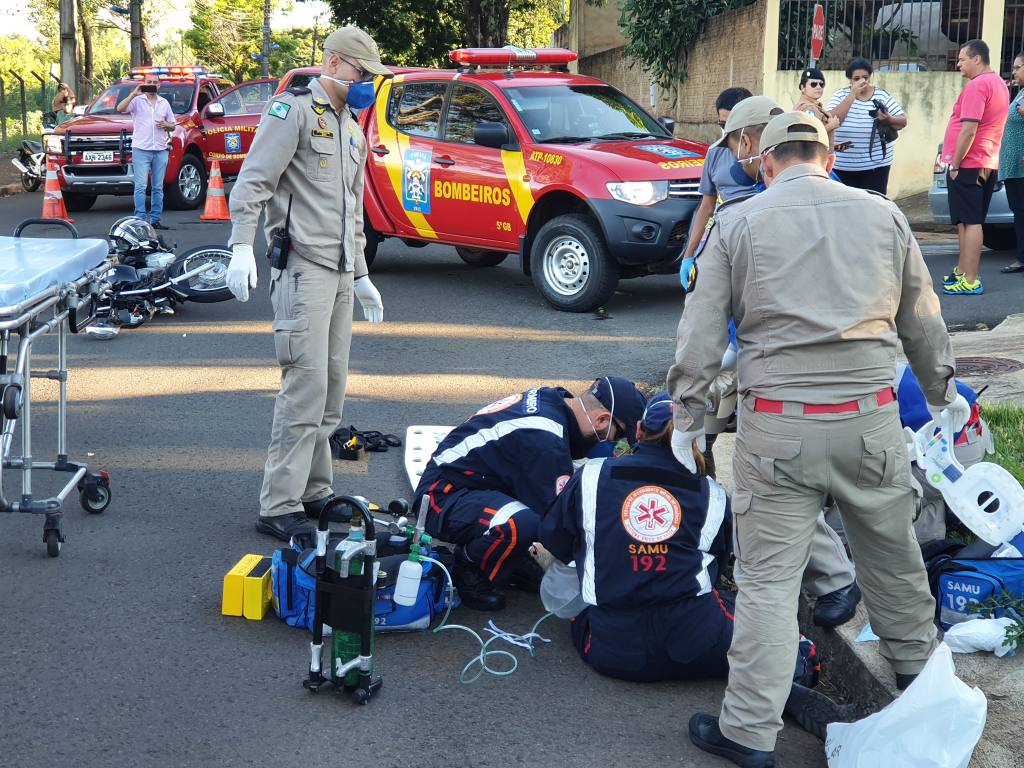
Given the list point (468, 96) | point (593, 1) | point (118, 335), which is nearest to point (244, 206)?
point (118, 335)

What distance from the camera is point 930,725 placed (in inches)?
126

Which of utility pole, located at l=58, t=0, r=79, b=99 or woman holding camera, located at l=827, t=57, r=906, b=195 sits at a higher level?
A: utility pole, located at l=58, t=0, r=79, b=99

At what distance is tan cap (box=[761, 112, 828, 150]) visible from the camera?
362 cm

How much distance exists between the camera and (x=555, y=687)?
4090 mm

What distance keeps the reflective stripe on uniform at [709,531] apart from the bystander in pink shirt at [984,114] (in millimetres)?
6640

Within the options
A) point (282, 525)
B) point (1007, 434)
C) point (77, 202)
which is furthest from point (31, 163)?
point (1007, 434)

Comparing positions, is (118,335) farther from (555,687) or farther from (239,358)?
(555,687)

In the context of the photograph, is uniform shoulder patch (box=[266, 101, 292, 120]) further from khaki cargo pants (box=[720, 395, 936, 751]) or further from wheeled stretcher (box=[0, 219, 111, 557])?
khaki cargo pants (box=[720, 395, 936, 751])

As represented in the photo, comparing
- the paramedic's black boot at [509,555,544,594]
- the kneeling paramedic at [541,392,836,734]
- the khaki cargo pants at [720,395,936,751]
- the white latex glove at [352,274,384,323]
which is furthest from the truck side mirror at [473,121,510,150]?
the khaki cargo pants at [720,395,936,751]

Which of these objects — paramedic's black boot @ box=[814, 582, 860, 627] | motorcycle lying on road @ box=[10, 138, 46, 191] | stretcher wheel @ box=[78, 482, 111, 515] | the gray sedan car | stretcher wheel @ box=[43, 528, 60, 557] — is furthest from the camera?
motorcycle lying on road @ box=[10, 138, 46, 191]

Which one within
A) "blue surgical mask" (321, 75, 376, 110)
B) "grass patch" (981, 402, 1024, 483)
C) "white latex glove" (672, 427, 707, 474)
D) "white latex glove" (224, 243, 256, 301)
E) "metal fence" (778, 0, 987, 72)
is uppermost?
"metal fence" (778, 0, 987, 72)

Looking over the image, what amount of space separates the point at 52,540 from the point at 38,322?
1022mm

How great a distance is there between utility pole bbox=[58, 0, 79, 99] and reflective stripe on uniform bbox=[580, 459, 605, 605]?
2478 centimetres

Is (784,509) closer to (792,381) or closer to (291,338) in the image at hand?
(792,381)
